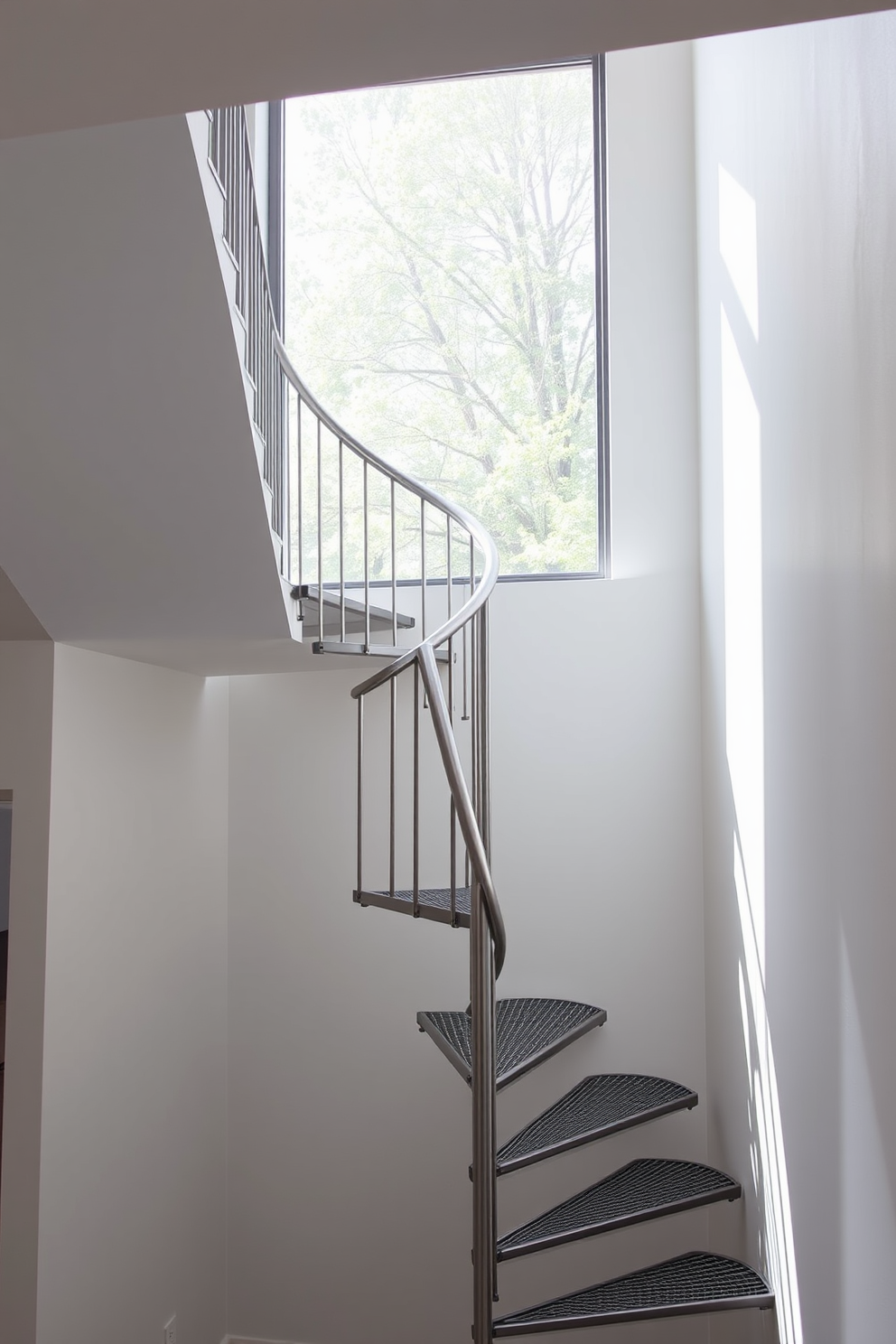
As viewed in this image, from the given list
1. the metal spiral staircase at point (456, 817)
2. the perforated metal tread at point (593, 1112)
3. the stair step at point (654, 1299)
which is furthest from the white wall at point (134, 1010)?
the stair step at point (654, 1299)

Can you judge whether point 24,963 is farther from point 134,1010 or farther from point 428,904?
point 428,904

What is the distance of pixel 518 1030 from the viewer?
3.62 meters

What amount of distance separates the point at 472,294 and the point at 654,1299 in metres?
3.90

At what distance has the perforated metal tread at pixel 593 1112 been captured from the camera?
127 inches

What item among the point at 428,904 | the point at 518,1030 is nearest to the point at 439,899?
the point at 428,904

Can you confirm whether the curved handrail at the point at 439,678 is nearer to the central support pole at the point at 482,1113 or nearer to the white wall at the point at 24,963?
the central support pole at the point at 482,1113

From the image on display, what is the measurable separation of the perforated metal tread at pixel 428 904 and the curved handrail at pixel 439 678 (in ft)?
0.39

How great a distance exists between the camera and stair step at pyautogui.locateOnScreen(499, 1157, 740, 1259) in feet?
9.55

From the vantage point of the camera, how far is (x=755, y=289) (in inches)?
105

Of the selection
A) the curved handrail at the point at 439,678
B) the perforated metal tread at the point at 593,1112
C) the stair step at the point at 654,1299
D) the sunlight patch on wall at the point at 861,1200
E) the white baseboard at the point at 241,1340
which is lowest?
the white baseboard at the point at 241,1340

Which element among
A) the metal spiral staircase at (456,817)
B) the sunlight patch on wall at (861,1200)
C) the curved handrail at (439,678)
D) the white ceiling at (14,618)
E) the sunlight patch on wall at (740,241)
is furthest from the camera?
the white ceiling at (14,618)

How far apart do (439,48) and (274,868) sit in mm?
3567

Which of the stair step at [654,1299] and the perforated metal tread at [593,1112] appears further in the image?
the perforated metal tread at [593,1112]

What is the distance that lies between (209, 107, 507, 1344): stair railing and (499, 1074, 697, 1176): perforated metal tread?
0.63 metres
